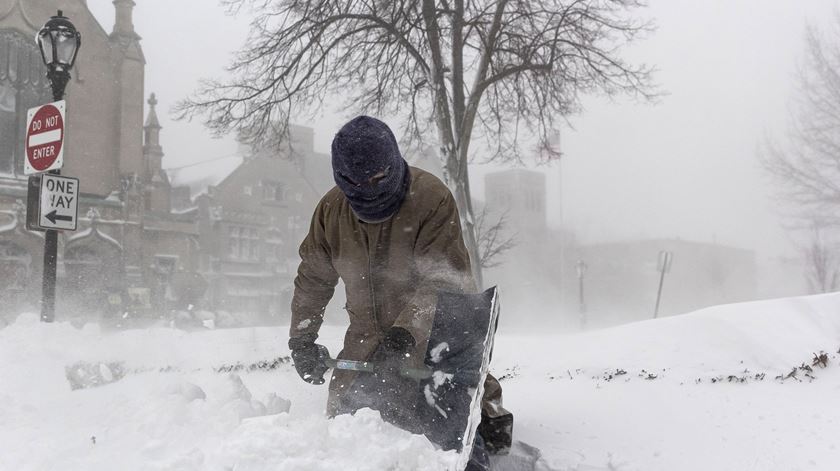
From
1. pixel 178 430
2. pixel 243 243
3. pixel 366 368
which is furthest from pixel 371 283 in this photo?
pixel 243 243

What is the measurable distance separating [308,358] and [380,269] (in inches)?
23.3

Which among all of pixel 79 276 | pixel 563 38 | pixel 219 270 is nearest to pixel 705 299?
pixel 219 270

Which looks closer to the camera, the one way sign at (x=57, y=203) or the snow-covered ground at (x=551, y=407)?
the snow-covered ground at (x=551, y=407)

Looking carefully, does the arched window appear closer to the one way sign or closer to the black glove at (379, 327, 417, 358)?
the one way sign

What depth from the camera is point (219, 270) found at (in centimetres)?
3581

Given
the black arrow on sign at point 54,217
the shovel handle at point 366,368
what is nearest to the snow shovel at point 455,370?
the shovel handle at point 366,368

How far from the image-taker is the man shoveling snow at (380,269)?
2973mm

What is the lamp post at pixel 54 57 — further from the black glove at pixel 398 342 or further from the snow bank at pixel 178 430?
the black glove at pixel 398 342

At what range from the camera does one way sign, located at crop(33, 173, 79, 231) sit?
21.7 feet

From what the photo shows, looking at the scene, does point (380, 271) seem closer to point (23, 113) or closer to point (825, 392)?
point (825, 392)

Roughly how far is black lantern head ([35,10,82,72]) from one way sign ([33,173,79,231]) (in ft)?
4.26

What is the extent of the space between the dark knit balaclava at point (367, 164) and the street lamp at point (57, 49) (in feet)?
17.8

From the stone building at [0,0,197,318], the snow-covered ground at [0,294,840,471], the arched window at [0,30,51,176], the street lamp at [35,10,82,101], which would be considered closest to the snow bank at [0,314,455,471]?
the snow-covered ground at [0,294,840,471]

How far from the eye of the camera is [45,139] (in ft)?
22.5
